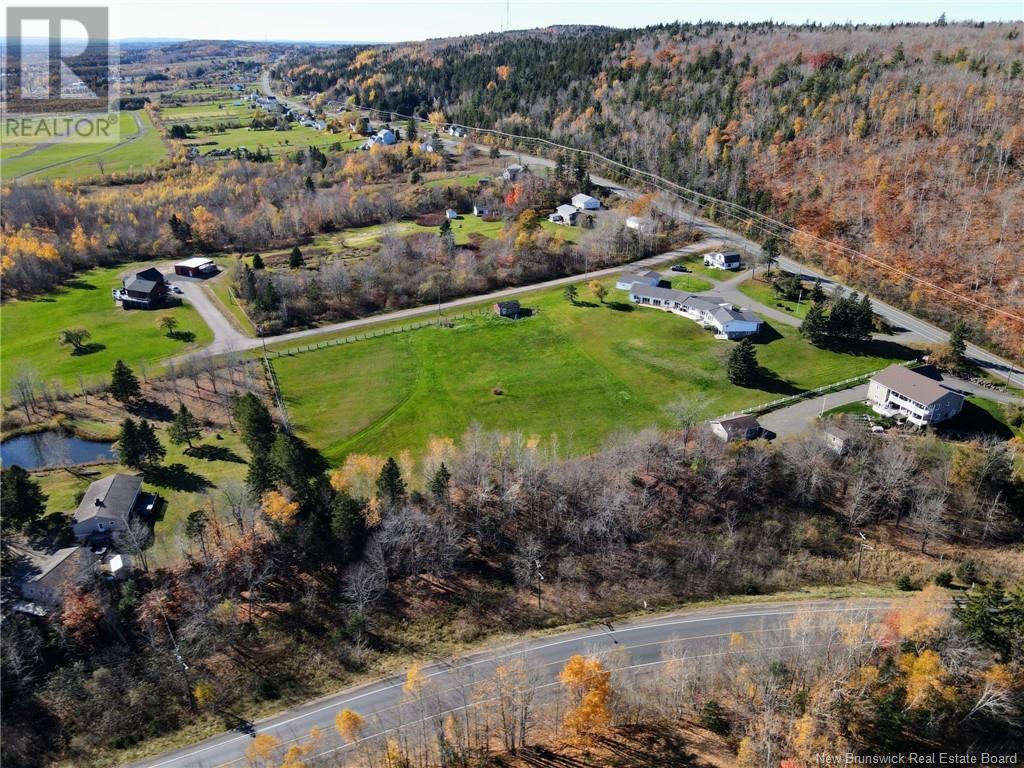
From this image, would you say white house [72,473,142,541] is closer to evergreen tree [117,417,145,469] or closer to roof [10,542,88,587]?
roof [10,542,88,587]

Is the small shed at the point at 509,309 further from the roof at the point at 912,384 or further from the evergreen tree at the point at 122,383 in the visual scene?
the evergreen tree at the point at 122,383

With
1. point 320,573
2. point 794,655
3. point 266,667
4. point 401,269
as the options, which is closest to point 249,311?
point 401,269

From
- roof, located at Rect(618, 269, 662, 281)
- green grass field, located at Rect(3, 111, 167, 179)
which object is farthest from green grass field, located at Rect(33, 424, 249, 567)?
green grass field, located at Rect(3, 111, 167, 179)

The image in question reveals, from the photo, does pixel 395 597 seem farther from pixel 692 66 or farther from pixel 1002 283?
pixel 692 66

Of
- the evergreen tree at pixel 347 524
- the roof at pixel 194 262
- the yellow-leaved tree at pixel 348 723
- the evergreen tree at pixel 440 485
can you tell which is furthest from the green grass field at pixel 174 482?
the roof at pixel 194 262

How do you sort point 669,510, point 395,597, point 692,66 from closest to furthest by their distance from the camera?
point 395,597 < point 669,510 < point 692,66

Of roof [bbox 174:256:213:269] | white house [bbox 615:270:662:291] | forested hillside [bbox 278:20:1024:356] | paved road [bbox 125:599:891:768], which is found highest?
forested hillside [bbox 278:20:1024:356]

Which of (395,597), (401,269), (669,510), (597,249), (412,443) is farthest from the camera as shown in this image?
(597,249)
